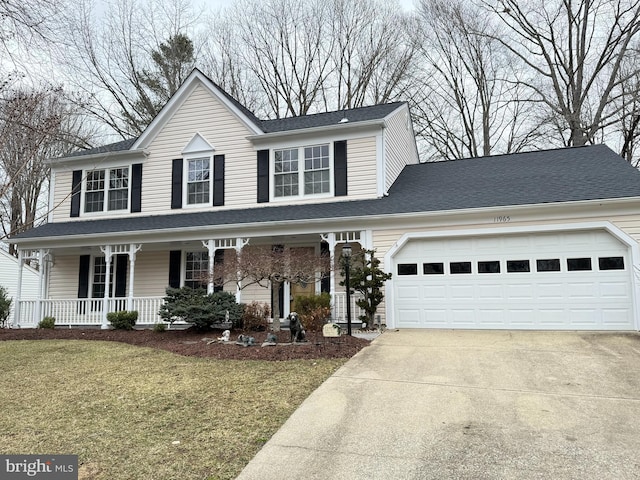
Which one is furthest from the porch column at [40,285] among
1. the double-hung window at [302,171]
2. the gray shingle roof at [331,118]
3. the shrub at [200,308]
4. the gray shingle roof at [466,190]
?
the gray shingle roof at [331,118]

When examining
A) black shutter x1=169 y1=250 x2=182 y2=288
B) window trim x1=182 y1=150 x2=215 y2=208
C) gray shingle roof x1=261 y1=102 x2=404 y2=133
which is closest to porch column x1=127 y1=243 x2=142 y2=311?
black shutter x1=169 y1=250 x2=182 y2=288

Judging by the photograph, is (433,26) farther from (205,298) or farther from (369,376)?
(369,376)

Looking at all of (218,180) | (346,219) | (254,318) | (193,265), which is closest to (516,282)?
(346,219)

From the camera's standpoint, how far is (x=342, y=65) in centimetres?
2544

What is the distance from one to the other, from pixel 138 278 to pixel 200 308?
4885 mm

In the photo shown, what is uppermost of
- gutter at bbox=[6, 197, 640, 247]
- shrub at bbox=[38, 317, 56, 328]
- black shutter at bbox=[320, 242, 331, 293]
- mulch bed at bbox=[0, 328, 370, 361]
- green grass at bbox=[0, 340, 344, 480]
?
gutter at bbox=[6, 197, 640, 247]

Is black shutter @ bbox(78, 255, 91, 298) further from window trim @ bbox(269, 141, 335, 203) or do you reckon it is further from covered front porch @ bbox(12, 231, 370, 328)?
window trim @ bbox(269, 141, 335, 203)

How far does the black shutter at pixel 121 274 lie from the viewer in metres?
14.1

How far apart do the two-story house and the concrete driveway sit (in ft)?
9.13

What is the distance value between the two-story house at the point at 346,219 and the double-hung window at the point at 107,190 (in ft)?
0.15

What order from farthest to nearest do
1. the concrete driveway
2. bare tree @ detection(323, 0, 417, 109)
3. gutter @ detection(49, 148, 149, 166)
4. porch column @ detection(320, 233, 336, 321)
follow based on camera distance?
bare tree @ detection(323, 0, 417, 109) → gutter @ detection(49, 148, 149, 166) → porch column @ detection(320, 233, 336, 321) → the concrete driveway

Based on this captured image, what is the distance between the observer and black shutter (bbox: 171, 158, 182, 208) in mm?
13906

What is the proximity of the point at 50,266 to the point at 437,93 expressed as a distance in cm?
2128

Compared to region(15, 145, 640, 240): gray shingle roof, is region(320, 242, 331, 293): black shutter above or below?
below
